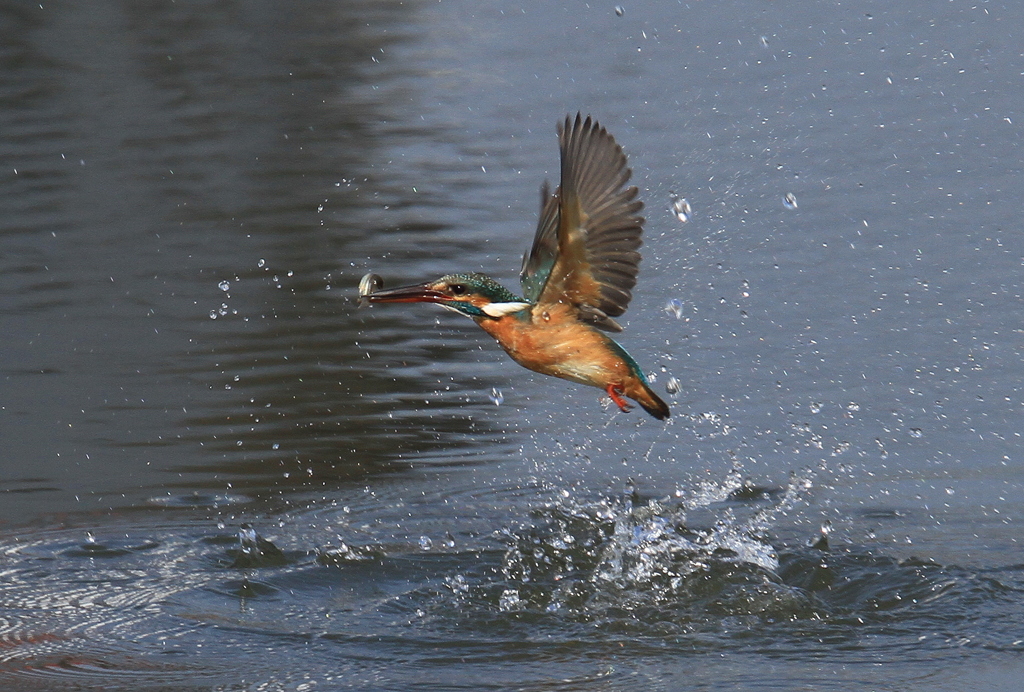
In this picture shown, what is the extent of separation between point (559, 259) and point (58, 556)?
1.83m

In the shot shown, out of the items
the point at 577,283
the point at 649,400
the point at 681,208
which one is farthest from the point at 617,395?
the point at 681,208

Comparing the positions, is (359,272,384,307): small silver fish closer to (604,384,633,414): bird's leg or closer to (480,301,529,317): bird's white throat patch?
(480,301,529,317): bird's white throat patch

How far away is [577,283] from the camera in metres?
4.02

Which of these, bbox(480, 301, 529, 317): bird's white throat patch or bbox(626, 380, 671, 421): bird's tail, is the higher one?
bbox(480, 301, 529, 317): bird's white throat patch

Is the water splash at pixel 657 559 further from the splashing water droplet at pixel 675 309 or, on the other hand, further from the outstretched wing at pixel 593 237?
the splashing water droplet at pixel 675 309

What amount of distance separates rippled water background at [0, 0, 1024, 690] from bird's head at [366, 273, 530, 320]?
82cm

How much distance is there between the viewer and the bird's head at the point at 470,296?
3754 mm

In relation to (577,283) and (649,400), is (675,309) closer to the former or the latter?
(649,400)

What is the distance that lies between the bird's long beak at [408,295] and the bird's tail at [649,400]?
634 millimetres

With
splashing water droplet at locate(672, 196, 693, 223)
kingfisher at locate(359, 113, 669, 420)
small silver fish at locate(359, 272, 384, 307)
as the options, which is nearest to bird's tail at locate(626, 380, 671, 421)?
kingfisher at locate(359, 113, 669, 420)

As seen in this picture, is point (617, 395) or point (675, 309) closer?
point (617, 395)

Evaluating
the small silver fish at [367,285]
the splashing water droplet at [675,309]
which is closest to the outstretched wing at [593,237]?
the small silver fish at [367,285]

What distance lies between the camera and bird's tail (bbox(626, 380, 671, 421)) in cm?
412

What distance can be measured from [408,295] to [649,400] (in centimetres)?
83
